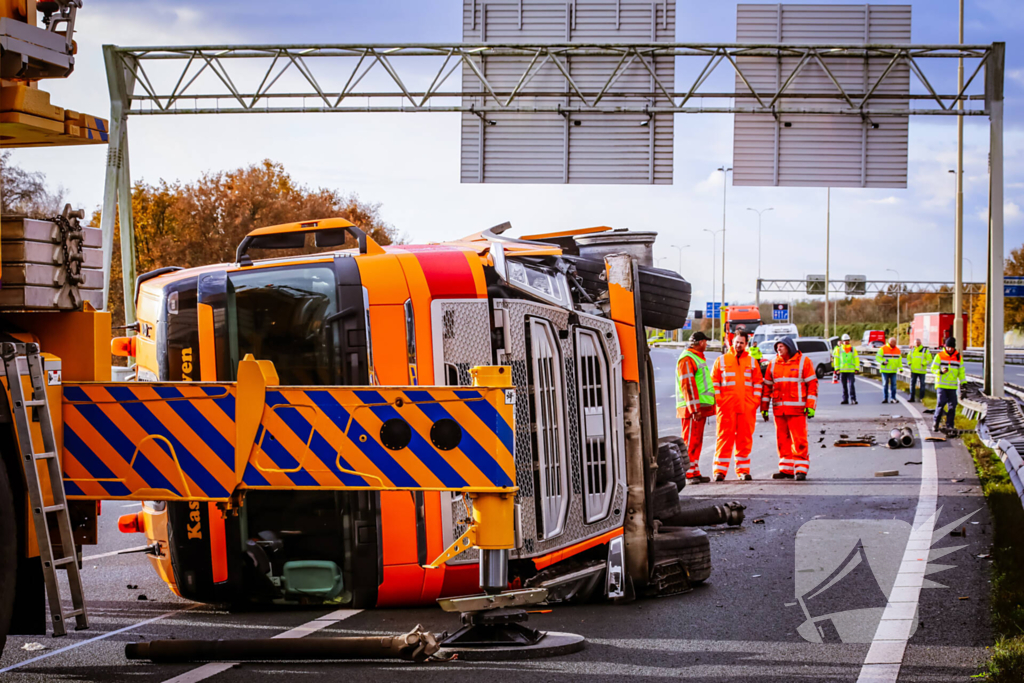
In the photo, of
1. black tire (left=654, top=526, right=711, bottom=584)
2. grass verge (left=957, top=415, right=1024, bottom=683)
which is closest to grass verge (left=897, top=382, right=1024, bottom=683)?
grass verge (left=957, top=415, right=1024, bottom=683)

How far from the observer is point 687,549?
6.34m

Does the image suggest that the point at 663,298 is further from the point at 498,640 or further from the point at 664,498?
the point at 498,640

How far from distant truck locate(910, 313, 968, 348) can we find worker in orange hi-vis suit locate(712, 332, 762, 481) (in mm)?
34347

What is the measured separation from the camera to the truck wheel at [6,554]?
3424mm

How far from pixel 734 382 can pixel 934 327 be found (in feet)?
127

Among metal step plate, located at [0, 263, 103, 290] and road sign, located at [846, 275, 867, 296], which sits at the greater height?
road sign, located at [846, 275, 867, 296]

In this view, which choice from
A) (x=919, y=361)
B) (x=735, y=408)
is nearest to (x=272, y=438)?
(x=735, y=408)

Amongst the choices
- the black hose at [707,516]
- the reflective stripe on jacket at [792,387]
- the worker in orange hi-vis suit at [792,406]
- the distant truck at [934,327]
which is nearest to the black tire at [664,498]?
the black hose at [707,516]

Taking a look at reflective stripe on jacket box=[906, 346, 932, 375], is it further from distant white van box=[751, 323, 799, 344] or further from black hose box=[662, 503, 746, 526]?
black hose box=[662, 503, 746, 526]

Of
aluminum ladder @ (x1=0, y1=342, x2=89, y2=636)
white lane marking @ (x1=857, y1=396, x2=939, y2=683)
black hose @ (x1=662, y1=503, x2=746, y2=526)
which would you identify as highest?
aluminum ladder @ (x1=0, y1=342, x2=89, y2=636)

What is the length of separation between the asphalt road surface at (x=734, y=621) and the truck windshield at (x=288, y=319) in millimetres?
1481

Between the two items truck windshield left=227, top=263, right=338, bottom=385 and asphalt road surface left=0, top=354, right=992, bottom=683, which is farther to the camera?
truck windshield left=227, top=263, right=338, bottom=385

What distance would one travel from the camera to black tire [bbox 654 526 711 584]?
6.23 metres

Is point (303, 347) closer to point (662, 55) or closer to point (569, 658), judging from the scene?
point (569, 658)
